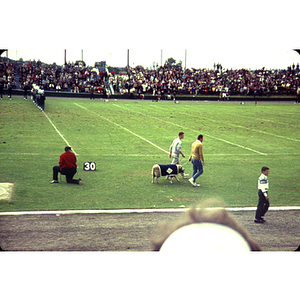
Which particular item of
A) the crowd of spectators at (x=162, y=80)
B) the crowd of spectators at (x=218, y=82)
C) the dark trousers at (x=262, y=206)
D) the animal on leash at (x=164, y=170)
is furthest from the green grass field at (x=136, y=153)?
the crowd of spectators at (x=218, y=82)

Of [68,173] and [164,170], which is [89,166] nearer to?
[68,173]

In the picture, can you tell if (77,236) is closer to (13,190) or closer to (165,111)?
(13,190)

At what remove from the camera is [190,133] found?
27.9 m

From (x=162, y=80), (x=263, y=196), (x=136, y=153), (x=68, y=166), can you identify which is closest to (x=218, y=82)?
(x=162, y=80)

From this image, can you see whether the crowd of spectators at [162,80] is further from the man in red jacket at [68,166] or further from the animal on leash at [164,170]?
the animal on leash at [164,170]

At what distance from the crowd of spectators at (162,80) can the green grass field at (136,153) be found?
18.3 ft

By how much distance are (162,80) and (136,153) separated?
3058 centimetres

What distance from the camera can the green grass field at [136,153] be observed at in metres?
12.2

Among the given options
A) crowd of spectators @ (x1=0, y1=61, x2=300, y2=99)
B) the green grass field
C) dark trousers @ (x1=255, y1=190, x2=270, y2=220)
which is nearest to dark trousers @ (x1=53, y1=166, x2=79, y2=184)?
the green grass field

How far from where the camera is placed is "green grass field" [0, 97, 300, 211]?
12227 millimetres

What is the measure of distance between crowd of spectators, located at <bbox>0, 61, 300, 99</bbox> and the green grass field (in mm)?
5572

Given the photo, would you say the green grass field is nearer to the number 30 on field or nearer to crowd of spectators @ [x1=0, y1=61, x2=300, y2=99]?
the number 30 on field

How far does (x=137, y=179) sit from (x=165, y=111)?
2657 cm

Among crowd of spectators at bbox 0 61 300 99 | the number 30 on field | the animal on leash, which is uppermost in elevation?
crowd of spectators at bbox 0 61 300 99
